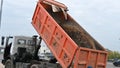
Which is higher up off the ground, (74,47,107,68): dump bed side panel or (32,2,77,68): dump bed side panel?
(32,2,77,68): dump bed side panel

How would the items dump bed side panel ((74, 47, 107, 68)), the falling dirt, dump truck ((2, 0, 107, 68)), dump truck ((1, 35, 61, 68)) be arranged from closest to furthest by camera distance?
dump bed side panel ((74, 47, 107, 68))
dump truck ((2, 0, 107, 68))
the falling dirt
dump truck ((1, 35, 61, 68))

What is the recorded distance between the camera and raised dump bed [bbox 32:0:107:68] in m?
13.9

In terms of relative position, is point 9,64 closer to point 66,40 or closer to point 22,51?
point 22,51

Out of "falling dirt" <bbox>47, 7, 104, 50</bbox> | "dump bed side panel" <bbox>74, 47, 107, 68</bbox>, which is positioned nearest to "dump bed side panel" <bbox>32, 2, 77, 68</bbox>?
"dump bed side panel" <bbox>74, 47, 107, 68</bbox>

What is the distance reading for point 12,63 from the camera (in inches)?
712

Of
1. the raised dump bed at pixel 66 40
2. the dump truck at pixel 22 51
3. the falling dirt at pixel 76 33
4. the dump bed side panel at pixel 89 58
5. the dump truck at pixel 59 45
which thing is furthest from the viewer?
the dump truck at pixel 22 51

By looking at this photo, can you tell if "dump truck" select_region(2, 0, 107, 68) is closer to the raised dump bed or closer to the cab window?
the raised dump bed

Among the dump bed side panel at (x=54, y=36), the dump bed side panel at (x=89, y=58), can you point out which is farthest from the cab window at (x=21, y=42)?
the dump bed side panel at (x=89, y=58)

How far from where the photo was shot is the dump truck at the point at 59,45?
14.0 m

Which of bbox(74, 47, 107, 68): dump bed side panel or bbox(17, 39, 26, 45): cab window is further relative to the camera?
bbox(17, 39, 26, 45): cab window

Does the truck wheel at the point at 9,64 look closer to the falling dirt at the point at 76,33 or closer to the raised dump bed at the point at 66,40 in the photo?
the raised dump bed at the point at 66,40

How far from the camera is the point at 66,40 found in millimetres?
14234

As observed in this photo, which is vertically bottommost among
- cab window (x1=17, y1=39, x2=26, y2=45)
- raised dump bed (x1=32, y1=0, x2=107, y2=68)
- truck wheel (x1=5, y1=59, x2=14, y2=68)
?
truck wheel (x1=5, y1=59, x2=14, y2=68)

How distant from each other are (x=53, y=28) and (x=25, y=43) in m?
3.71
